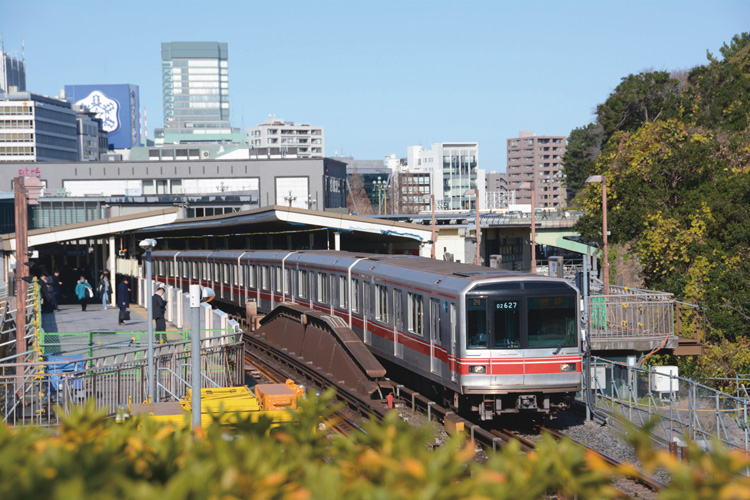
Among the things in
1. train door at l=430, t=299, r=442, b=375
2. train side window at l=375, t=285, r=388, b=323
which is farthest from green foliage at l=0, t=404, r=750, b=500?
train side window at l=375, t=285, r=388, b=323

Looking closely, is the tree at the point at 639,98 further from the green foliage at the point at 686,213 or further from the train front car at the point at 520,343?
the train front car at the point at 520,343

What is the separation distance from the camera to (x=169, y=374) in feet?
58.3

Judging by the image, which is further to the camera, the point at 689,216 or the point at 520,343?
the point at 689,216

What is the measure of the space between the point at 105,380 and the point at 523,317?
7589mm

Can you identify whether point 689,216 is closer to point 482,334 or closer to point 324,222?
point 324,222

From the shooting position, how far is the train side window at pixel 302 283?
82.3 ft

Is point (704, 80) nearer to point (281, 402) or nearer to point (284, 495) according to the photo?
point (281, 402)

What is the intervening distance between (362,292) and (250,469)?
1568 cm

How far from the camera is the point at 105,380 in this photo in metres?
15.7

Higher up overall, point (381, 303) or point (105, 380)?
point (381, 303)

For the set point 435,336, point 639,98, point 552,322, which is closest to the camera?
point 552,322

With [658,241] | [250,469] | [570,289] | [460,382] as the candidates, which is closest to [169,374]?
[460,382]

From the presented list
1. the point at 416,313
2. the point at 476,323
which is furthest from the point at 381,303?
the point at 476,323

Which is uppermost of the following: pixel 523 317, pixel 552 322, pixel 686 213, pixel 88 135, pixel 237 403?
pixel 88 135
